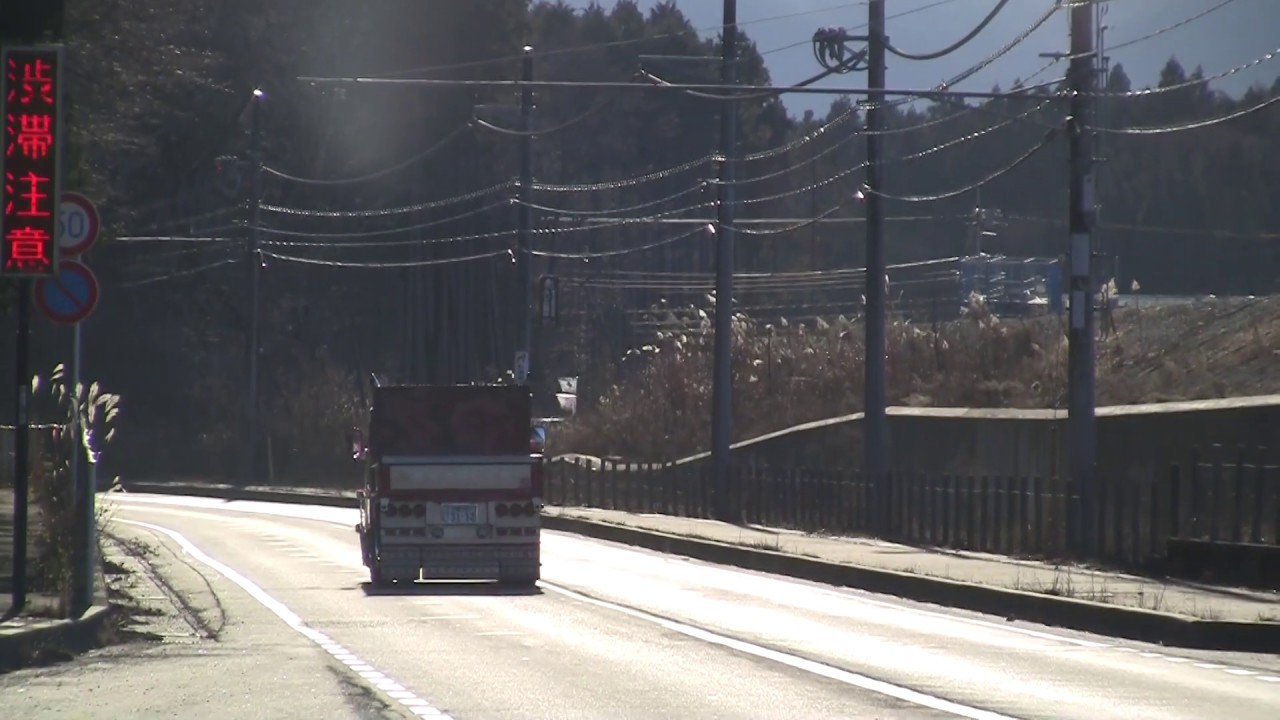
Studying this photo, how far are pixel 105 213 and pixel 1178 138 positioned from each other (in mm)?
62461

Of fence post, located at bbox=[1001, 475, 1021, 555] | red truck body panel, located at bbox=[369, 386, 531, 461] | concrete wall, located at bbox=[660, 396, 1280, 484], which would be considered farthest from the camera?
concrete wall, located at bbox=[660, 396, 1280, 484]

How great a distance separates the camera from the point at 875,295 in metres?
31.2

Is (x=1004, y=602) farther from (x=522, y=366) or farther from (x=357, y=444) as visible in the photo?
(x=522, y=366)

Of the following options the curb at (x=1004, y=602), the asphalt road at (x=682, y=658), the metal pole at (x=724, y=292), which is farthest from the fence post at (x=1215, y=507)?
the metal pole at (x=724, y=292)

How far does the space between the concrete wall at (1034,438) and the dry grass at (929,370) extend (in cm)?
335

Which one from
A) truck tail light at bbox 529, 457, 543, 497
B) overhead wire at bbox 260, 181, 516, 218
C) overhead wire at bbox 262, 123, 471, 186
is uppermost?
overhead wire at bbox 262, 123, 471, 186

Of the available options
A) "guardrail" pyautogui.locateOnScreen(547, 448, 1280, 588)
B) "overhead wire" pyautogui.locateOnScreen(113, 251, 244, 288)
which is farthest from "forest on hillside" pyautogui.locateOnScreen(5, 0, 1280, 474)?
"guardrail" pyautogui.locateOnScreen(547, 448, 1280, 588)

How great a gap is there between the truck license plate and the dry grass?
55.6 ft

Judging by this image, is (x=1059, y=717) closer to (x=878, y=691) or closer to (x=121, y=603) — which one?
(x=878, y=691)

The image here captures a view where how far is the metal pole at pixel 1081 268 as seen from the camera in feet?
81.7

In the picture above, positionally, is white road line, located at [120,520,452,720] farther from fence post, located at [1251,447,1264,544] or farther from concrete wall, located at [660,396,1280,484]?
concrete wall, located at [660,396,1280,484]

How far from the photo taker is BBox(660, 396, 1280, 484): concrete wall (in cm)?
2697

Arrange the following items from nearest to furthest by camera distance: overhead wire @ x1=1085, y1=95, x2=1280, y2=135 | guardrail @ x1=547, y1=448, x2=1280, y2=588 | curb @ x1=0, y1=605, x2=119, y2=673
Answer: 1. curb @ x1=0, y1=605, x2=119, y2=673
2. guardrail @ x1=547, y1=448, x2=1280, y2=588
3. overhead wire @ x1=1085, y1=95, x2=1280, y2=135

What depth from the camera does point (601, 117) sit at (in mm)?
94250
